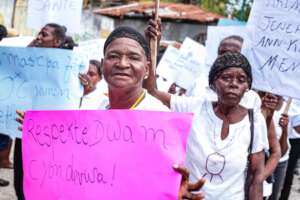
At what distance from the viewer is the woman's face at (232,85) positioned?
10.2ft

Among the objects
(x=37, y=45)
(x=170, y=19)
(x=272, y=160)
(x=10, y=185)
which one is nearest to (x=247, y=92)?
(x=272, y=160)

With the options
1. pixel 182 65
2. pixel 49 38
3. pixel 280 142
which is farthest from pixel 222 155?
pixel 182 65

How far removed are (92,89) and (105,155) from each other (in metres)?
2.69

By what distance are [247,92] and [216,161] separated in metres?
0.58

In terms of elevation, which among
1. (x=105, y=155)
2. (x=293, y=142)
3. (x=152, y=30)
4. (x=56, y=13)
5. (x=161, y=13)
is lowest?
(x=293, y=142)

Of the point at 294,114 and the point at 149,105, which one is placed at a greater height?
the point at 149,105

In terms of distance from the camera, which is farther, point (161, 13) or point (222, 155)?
point (161, 13)

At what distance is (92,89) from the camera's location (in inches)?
193

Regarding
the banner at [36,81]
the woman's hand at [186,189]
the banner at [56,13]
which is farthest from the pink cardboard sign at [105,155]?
the banner at [56,13]

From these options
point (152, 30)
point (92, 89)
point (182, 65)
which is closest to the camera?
point (152, 30)

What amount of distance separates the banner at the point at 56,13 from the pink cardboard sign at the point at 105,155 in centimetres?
313

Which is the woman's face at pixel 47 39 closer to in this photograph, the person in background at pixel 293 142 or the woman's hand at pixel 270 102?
the woman's hand at pixel 270 102

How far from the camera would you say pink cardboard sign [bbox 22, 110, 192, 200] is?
2.16 metres

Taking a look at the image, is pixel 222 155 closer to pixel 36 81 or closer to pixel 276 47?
pixel 276 47
